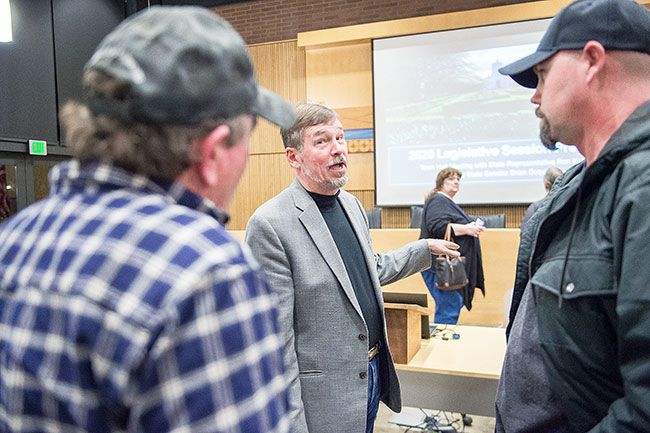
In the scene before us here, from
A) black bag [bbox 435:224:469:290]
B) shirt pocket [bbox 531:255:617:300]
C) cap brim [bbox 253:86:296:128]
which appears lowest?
black bag [bbox 435:224:469:290]

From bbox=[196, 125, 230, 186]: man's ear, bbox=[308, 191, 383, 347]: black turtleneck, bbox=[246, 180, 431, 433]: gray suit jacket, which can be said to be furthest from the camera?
bbox=[308, 191, 383, 347]: black turtleneck

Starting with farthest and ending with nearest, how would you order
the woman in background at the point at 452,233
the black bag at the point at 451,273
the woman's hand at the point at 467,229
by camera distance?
the woman in background at the point at 452,233 → the woman's hand at the point at 467,229 → the black bag at the point at 451,273

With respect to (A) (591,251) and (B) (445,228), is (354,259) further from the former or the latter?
(B) (445,228)

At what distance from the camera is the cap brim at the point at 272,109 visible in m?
0.71

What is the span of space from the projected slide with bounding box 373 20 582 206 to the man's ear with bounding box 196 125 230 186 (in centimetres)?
707

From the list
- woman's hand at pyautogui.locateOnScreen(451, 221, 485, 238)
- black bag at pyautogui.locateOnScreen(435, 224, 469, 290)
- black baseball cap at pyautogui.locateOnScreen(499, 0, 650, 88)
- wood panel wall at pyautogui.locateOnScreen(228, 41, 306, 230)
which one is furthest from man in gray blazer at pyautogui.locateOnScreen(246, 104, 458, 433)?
wood panel wall at pyautogui.locateOnScreen(228, 41, 306, 230)

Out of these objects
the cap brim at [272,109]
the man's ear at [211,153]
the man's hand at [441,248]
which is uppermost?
the cap brim at [272,109]

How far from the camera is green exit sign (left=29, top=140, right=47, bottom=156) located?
237 inches

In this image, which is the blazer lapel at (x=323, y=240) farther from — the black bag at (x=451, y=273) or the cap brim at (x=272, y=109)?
the black bag at (x=451, y=273)

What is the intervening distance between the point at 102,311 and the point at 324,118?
143cm

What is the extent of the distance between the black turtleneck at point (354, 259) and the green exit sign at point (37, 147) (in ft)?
17.7

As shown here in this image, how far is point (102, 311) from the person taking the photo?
0.53 metres

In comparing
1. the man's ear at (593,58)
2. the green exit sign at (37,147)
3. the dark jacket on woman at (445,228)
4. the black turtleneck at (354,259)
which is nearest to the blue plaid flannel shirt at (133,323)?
the man's ear at (593,58)

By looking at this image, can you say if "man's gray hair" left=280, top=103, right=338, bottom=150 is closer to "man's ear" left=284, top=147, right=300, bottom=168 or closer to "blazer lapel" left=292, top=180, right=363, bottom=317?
"man's ear" left=284, top=147, right=300, bottom=168
